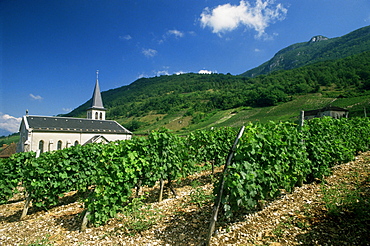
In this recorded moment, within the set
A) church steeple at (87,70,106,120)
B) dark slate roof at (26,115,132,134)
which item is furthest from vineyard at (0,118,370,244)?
church steeple at (87,70,106,120)

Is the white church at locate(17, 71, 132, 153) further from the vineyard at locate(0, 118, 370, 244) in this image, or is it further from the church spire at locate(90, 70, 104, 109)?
the vineyard at locate(0, 118, 370, 244)

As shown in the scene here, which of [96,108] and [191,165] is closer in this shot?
[191,165]

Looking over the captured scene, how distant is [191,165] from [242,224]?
13.2 feet

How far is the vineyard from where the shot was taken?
417 cm

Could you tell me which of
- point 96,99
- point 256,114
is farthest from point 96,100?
point 256,114

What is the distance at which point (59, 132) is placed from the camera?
35.1m

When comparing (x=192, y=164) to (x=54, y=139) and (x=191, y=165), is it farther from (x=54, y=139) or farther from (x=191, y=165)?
(x=54, y=139)

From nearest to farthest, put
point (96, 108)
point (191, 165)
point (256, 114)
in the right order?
point (191, 165), point (96, 108), point (256, 114)

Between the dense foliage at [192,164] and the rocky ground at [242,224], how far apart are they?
0.42 meters

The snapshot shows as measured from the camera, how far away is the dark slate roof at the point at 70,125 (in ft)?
112

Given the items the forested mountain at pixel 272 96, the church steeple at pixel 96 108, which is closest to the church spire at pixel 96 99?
the church steeple at pixel 96 108

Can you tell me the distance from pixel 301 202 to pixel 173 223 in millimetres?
3256

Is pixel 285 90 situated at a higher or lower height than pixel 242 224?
higher

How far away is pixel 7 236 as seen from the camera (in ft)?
18.4
